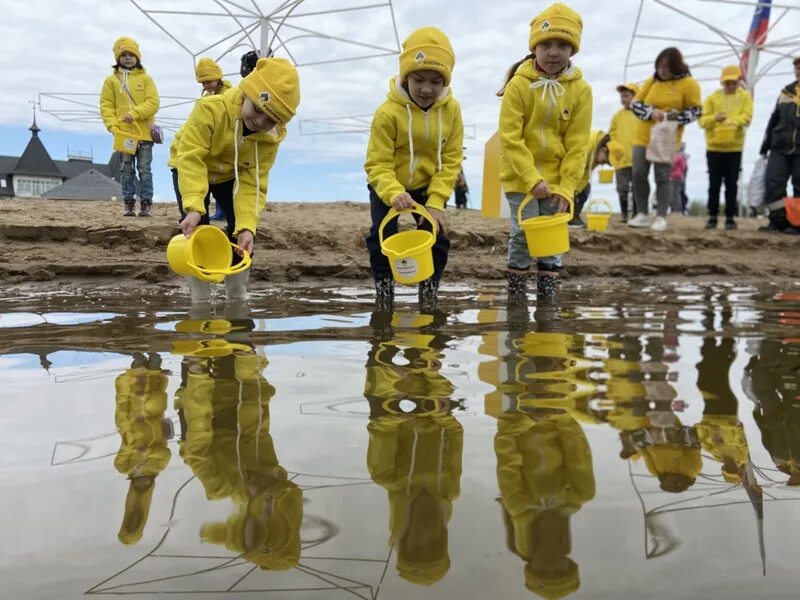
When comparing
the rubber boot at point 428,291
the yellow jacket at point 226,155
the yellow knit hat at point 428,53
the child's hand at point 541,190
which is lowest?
the rubber boot at point 428,291

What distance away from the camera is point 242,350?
275 cm

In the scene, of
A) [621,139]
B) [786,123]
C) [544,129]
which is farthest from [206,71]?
[786,123]

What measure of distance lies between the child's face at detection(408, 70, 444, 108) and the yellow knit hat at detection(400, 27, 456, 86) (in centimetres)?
5

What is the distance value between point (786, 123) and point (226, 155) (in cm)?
704

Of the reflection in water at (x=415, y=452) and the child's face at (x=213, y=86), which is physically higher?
the child's face at (x=213, y=86)

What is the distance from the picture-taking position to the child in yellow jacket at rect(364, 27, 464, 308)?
3.83 metres

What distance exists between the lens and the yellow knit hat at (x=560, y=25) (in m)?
3.98

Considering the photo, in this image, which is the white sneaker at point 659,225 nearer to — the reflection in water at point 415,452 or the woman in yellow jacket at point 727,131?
the woman in yellow jacket at point 727,131

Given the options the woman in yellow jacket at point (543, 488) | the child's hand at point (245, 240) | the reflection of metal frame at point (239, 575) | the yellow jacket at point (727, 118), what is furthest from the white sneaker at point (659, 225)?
the reflection of metal frame at point (239, 575)

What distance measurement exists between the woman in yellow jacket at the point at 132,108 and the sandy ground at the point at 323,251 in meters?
0.41

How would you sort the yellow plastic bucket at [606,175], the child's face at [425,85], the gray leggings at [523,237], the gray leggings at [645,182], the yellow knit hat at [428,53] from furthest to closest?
1. the yellow plastic bucket at [606,175]
2. the gray leggings at [645,182]
3. the gray leggings at [523,237]
4. the child's face at [425,85]
5. the yellow knit hat at [428,53]

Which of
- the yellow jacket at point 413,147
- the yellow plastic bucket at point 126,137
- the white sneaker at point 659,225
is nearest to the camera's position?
the yellow jacket at point 413,147

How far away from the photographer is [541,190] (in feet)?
13.7

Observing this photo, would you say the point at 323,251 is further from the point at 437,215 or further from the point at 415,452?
the point at 415,452
